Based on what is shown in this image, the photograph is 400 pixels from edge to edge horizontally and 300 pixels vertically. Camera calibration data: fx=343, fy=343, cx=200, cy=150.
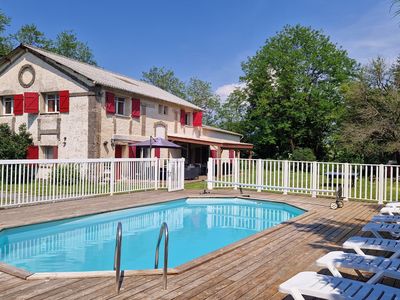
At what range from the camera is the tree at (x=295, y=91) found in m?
36.2

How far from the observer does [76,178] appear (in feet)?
35.4

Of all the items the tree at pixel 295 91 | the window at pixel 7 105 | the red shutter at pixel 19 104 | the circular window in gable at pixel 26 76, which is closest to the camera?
the circular window in gable at pixel 26 76

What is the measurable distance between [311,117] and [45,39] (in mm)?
33434

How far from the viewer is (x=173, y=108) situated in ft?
81.6

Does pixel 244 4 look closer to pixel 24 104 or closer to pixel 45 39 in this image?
pixel 24 104

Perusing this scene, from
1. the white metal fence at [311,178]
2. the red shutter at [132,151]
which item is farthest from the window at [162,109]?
the white metal fence at [311,178]

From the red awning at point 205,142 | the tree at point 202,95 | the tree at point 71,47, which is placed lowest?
the red awning at point 205,142

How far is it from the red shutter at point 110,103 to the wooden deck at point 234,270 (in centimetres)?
1090

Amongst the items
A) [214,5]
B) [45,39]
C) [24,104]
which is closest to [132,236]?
[24,104]

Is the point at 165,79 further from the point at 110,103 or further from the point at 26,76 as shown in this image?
the point at 110,103

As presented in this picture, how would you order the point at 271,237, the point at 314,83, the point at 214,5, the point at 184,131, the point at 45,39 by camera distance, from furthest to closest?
1. the point at 45,39
2. the point at 314,83
3. the point at 184,131
4. the point at 214,5
5. the point at 271,237

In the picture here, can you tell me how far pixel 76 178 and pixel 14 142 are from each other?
34.4 ft

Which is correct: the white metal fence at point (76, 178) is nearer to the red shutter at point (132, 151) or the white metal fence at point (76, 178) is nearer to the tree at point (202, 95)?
the red shutter at point (132, 151)

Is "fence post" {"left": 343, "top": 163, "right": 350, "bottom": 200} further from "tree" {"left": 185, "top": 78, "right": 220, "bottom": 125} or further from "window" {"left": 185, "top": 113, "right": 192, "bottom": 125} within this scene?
"tree" {"left": 185, "top": 78, "right": 220, "bottom": 125}
